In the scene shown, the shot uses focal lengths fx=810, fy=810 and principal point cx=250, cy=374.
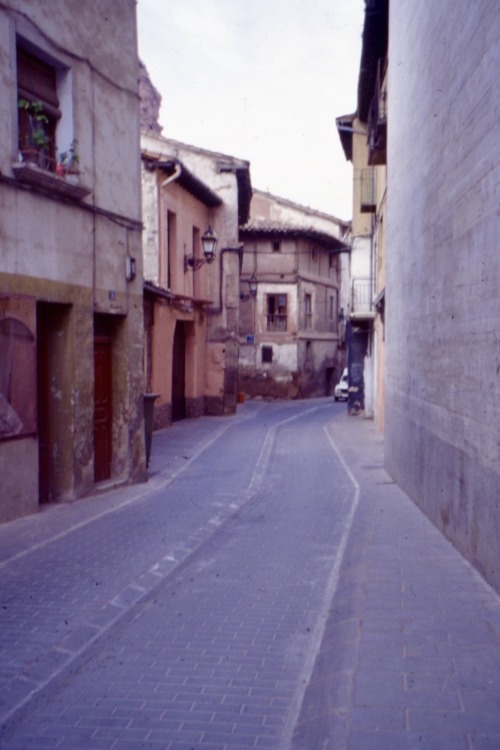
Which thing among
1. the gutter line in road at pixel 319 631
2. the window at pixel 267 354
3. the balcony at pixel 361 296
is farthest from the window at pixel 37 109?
the window at pixel 267 354

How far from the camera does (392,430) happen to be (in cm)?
1255

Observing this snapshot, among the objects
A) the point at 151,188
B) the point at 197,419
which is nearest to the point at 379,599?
the point at 151,188

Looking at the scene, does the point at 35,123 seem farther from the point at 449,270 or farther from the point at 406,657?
the point at 406,657

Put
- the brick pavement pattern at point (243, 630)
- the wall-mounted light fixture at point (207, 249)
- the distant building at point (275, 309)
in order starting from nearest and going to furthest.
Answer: the brick pavement pattern at point (243, 630), the wall-mounted light fixture at point (207, 249), the distant building at point (275, 309)

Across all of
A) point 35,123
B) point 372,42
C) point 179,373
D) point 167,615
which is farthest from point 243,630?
point 179,373

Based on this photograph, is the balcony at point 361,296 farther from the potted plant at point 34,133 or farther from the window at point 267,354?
the potted plant at point 34,133

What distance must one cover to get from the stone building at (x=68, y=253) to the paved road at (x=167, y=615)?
800 millimetres

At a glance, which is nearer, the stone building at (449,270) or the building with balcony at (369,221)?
the stone building at (449,270)

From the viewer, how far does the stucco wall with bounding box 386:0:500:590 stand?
6.19 metres

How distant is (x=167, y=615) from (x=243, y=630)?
2.21 feet

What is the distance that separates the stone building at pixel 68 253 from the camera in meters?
8.90

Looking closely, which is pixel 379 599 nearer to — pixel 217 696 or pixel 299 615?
pixel 299 615

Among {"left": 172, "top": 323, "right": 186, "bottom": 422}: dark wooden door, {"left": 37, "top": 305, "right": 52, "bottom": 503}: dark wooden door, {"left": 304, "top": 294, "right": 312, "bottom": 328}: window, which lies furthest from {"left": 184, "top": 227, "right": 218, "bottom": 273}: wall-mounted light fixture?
{"left": 304, "top": 294, "right": 312, "bottom": 328}: window

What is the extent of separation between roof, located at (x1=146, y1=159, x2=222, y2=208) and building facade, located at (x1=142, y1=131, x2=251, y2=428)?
29mm
